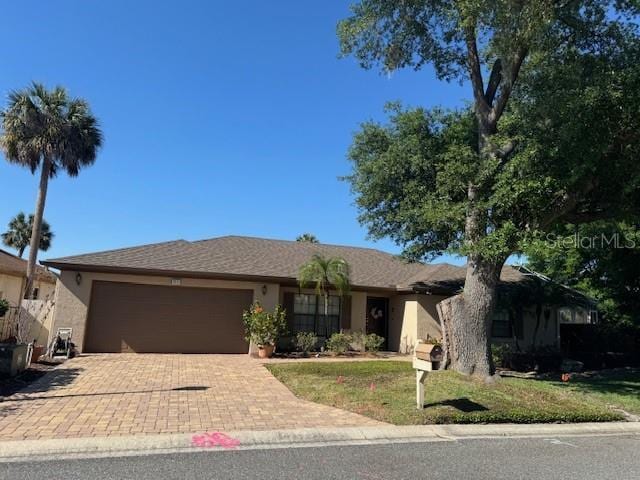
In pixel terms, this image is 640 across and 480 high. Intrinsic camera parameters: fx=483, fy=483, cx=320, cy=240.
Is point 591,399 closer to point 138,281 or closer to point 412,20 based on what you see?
point 412,20

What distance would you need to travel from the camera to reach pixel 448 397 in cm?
924

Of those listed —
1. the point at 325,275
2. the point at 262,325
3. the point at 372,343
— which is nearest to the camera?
the point at 262,325

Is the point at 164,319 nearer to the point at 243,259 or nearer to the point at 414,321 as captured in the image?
the point at 243,259

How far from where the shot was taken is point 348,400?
9.12 metres

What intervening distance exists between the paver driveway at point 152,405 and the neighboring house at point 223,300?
357 centimetres

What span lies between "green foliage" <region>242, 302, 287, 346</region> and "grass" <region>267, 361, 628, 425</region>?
335cm

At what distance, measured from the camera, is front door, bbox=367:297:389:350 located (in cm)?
2005

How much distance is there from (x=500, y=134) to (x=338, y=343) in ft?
29.7

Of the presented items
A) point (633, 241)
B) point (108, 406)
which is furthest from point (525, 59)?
point (108, 406)

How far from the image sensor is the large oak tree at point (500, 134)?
975cm

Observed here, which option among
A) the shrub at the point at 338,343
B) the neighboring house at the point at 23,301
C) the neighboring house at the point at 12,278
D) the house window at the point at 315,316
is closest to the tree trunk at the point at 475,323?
the shrub at the point at 338,343

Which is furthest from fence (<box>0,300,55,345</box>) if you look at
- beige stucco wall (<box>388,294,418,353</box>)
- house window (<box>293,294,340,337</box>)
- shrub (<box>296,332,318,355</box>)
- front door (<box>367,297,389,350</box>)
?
beige stucco wall (<box>388,294,418,353</box>)

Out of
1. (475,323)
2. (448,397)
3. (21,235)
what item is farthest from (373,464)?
(21,235)

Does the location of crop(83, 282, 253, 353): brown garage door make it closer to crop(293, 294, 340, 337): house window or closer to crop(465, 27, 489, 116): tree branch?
crop(293, 294, 340, 337): house window
